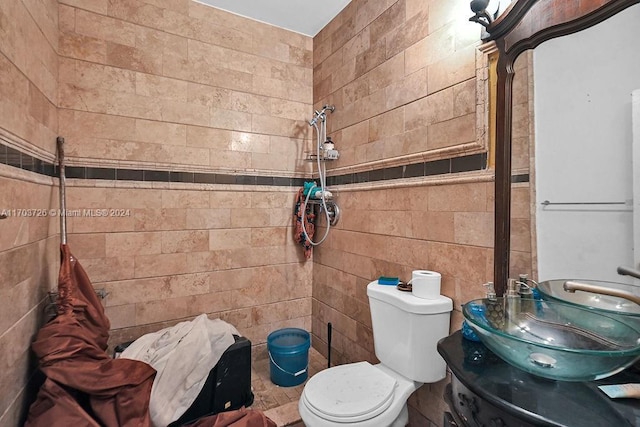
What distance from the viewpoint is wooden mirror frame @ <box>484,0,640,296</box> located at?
116cm

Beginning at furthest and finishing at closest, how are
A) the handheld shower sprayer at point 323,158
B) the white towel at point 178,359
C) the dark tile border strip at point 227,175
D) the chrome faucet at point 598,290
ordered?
the handheld shower sprayer at point 323,158, the white towel at point 178,359, the dark tile border strip at point 227,175, the chrome faucet at point 598,290

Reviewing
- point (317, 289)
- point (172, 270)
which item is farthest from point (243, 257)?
point (317, 289)

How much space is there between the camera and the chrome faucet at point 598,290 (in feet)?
3.00

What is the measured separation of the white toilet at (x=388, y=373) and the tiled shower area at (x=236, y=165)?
18 centimetres

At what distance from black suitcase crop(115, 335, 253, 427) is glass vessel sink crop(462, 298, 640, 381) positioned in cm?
132

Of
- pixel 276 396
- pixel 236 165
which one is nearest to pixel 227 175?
pixel 236 165

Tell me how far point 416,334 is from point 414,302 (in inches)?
5.7

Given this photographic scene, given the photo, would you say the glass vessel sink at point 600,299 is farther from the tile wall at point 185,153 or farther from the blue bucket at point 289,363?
the tile wall at point 185,153

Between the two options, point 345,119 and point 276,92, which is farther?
point 276,92

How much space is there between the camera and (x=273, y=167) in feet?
8.34

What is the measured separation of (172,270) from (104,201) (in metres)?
0.62

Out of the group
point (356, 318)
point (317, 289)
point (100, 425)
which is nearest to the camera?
point (100, 425)

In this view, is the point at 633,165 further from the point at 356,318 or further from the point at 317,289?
the point at 317,289

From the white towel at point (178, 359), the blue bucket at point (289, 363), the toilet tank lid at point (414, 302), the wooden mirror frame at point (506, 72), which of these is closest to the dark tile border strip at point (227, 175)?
the wooden mirror frame at point (506, 72)
